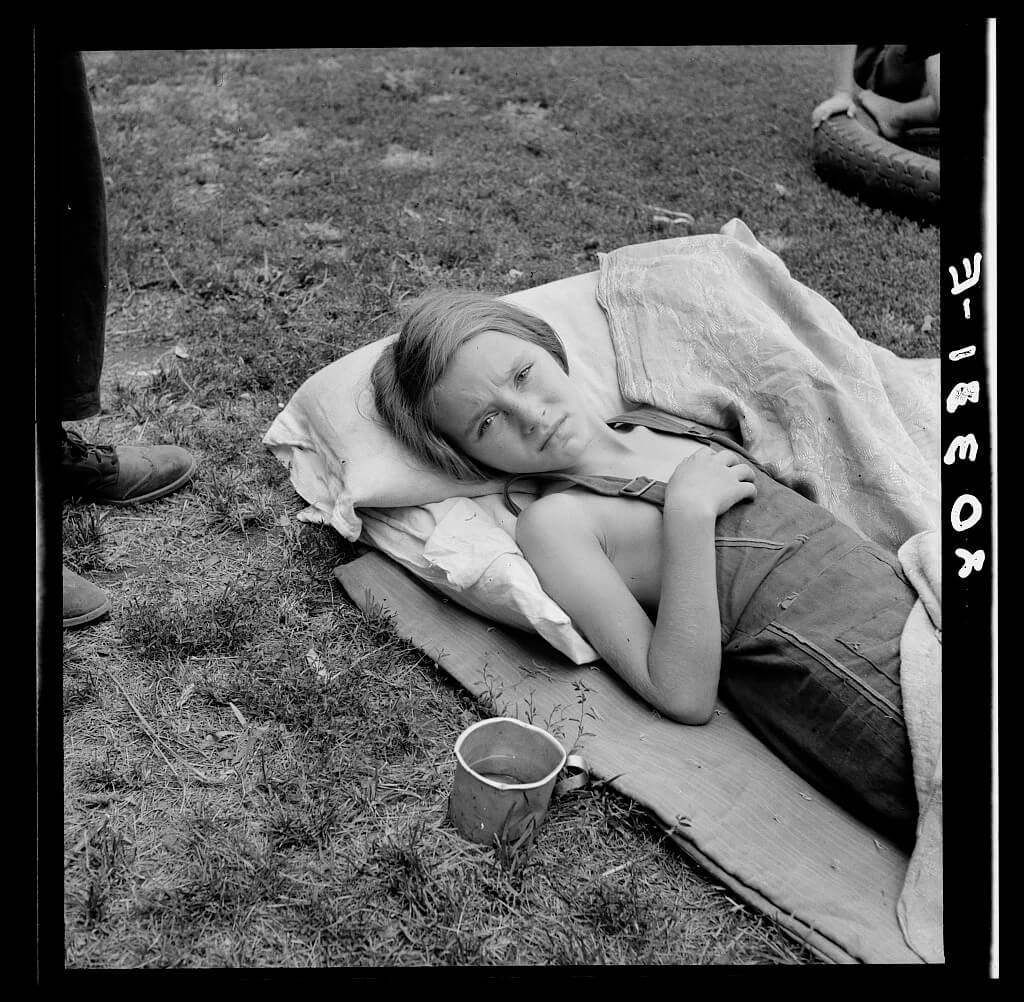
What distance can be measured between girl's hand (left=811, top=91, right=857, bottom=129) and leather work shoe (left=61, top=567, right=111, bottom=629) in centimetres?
488

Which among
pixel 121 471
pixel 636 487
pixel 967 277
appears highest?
pixel 967 277

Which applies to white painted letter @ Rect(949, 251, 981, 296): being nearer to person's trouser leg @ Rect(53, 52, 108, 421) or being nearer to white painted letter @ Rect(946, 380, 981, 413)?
white painted letter @ Rect(946, 380, 981, 413)

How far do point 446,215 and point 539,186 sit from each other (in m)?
0.69

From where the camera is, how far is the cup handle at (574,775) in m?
2.41

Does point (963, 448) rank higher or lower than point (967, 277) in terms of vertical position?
lower

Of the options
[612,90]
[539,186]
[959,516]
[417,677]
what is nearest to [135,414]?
[417,677]

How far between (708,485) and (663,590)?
363 millimetres

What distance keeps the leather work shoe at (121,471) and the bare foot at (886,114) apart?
455 cm

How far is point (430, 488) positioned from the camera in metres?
3.06

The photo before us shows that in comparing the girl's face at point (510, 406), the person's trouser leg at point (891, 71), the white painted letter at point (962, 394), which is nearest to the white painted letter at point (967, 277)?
the white painted letter at point (962, 394)

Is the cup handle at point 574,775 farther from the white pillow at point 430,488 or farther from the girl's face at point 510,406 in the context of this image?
the girl's face at point 510,406

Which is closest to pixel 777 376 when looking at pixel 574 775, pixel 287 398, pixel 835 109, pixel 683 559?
pixel 683 559

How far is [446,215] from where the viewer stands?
17.5 feet

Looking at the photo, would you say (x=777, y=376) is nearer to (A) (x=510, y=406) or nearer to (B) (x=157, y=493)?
(A) (x=510, y=406)
